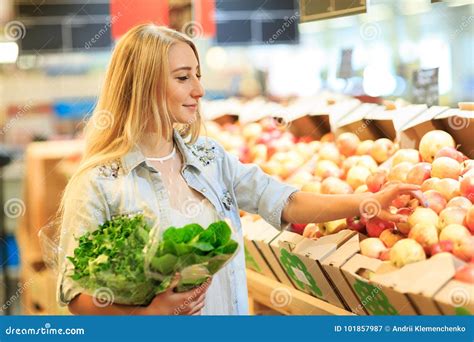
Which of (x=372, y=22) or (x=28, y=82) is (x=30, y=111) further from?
(x=372, y=22)

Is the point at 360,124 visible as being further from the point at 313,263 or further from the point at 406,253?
the point at 406,253

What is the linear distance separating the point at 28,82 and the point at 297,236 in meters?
1.24

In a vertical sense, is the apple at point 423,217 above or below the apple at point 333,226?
above

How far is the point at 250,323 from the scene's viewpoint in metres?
3.06

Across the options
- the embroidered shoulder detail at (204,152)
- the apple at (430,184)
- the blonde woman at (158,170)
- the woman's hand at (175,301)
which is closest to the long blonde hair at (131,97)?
the blonde woman at (158,170)

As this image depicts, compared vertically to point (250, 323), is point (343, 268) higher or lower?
higher

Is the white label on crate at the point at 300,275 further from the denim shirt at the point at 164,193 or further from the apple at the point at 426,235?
the apple at the point at 426,235

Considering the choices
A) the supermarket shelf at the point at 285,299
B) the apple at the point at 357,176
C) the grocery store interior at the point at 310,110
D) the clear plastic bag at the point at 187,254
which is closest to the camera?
the clear plastic bag at the point at 187,254

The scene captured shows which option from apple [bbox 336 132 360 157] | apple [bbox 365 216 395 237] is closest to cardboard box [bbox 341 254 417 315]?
apple [bbox 365 216 395 237]

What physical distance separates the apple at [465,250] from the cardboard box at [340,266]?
1.14 ft

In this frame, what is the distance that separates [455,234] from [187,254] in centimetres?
90

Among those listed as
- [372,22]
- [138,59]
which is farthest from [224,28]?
[138,59]

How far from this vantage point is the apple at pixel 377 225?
2.88 metres

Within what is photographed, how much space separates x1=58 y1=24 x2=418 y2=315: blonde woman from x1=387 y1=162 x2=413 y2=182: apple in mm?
216
